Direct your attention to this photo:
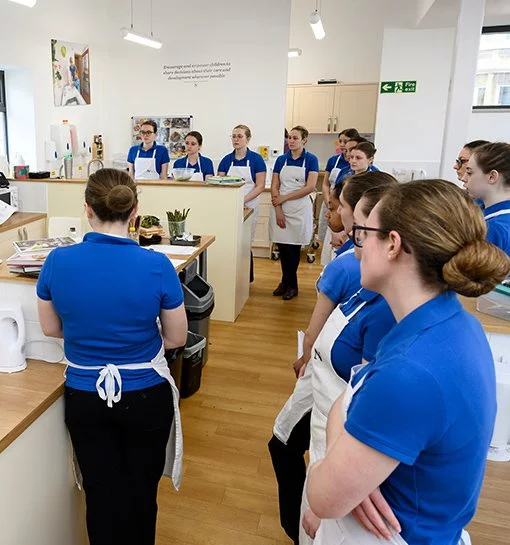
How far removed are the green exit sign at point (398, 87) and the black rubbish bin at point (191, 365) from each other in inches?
192

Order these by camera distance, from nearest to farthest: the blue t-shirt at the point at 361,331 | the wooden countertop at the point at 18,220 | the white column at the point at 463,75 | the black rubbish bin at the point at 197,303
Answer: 1. the blue t-shirt at the point at 361,331
2. the black rubbish bin at the point at 197,303
3. the wooden countertop at the point at 18,220
4. the white column at the point at 463,75

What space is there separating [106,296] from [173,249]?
1629mm

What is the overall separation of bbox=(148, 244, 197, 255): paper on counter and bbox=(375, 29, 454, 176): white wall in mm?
4337

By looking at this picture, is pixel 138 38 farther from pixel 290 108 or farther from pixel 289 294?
pixel 289 294

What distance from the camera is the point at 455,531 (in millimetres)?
901

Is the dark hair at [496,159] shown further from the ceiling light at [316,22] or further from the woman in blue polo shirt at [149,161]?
the ceiling light at [316,22]

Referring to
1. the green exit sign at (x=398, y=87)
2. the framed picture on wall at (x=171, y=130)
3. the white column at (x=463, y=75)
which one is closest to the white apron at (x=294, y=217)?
the white column at (x=463, y=75)

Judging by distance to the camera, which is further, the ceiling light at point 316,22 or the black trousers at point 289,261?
the ceiling light at point 316,22

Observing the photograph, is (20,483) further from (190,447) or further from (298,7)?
(298,7)

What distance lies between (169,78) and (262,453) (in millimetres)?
5554

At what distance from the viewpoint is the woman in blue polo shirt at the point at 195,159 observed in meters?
4.73

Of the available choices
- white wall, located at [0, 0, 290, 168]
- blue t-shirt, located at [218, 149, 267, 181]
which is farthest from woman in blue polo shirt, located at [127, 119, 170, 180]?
white wall, located at [0, 0, 290, 168]

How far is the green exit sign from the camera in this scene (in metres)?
6.27

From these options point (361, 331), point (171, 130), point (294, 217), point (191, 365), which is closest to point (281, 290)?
point (294, 217)
